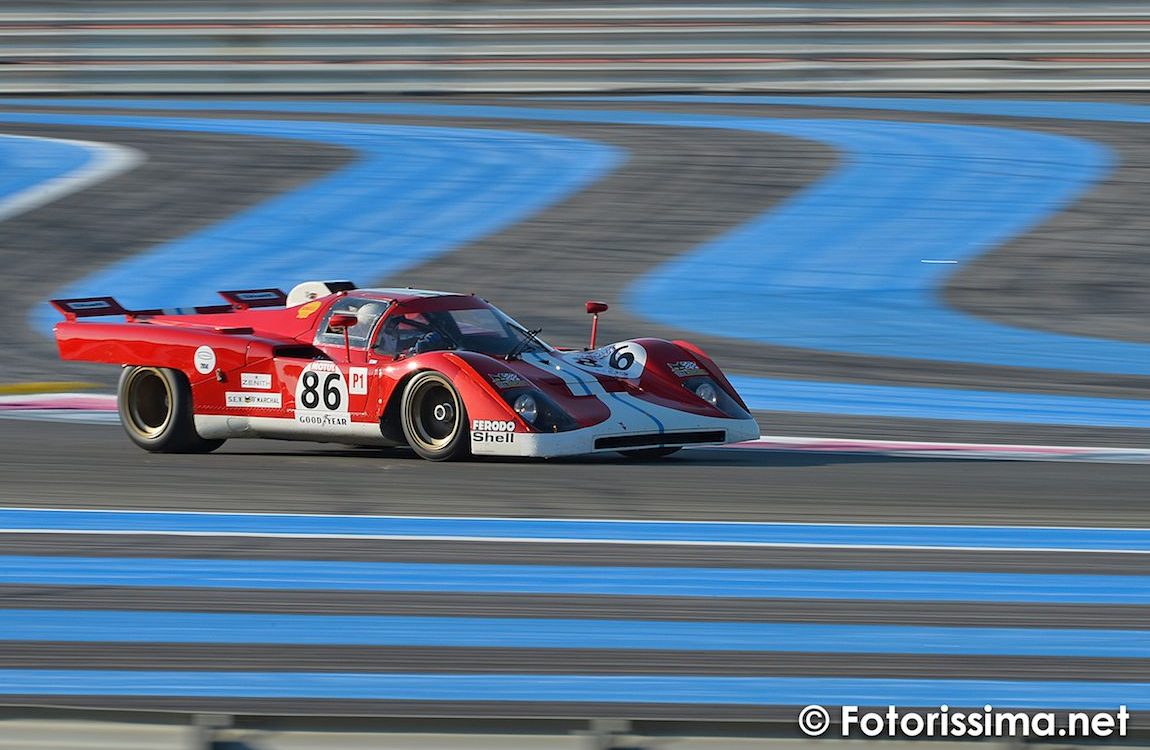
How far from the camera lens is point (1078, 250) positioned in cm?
1616

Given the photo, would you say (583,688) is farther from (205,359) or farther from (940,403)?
(940,403)

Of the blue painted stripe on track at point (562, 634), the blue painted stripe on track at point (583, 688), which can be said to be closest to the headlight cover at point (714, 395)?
the blue painted stripe on track at point (562, 634)

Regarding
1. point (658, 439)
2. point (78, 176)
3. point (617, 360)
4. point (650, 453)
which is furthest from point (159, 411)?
point (78, 176)

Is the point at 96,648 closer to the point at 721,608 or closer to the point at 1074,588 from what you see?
the point at 721,608

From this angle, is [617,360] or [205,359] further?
[205,359]

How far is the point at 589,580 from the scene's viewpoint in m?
6.74

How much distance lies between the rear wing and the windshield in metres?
1.54

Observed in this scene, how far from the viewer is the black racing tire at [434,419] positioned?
9344 mm

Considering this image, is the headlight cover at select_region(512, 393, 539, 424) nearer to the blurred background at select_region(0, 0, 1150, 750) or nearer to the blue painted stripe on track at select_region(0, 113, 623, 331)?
the blurred background at select_region(0, 0, 1150, 750)

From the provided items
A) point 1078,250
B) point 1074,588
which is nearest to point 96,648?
point 1074,588

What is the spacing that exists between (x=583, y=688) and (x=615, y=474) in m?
4.12

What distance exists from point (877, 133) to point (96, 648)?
50.6 ft

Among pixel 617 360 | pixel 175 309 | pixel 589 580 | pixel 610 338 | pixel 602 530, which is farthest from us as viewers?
pixel 610 338

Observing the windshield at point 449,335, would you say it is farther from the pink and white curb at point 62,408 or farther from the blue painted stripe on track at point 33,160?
the blue painted stripe on track at point 33,160
